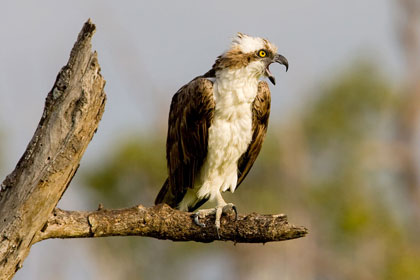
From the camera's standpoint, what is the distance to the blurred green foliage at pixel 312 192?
29.0 metres

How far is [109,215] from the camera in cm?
703

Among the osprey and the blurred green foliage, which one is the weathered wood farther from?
the blurred green foliage

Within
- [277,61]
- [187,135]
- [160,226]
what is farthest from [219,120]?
[160,226]

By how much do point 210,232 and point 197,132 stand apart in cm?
147

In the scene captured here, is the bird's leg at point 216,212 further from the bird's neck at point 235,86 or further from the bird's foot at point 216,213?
the bird's neck at point 235,86

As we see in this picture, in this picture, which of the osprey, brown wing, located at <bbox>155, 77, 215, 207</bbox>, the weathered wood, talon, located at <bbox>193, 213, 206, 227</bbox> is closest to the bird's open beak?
the osprey

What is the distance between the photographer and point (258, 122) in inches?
355

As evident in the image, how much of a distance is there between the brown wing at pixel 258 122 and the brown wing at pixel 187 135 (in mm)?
440

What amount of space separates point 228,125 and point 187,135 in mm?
387

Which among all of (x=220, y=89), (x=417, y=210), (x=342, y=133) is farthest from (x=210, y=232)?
(x=342, y=133)

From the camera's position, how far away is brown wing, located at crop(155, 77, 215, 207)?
8734mm

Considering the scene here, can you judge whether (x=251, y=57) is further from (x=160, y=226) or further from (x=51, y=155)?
(x=51, y=155)

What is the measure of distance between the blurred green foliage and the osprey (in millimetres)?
16329

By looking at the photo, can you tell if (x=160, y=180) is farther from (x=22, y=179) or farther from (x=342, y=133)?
(x=22, y=179)
